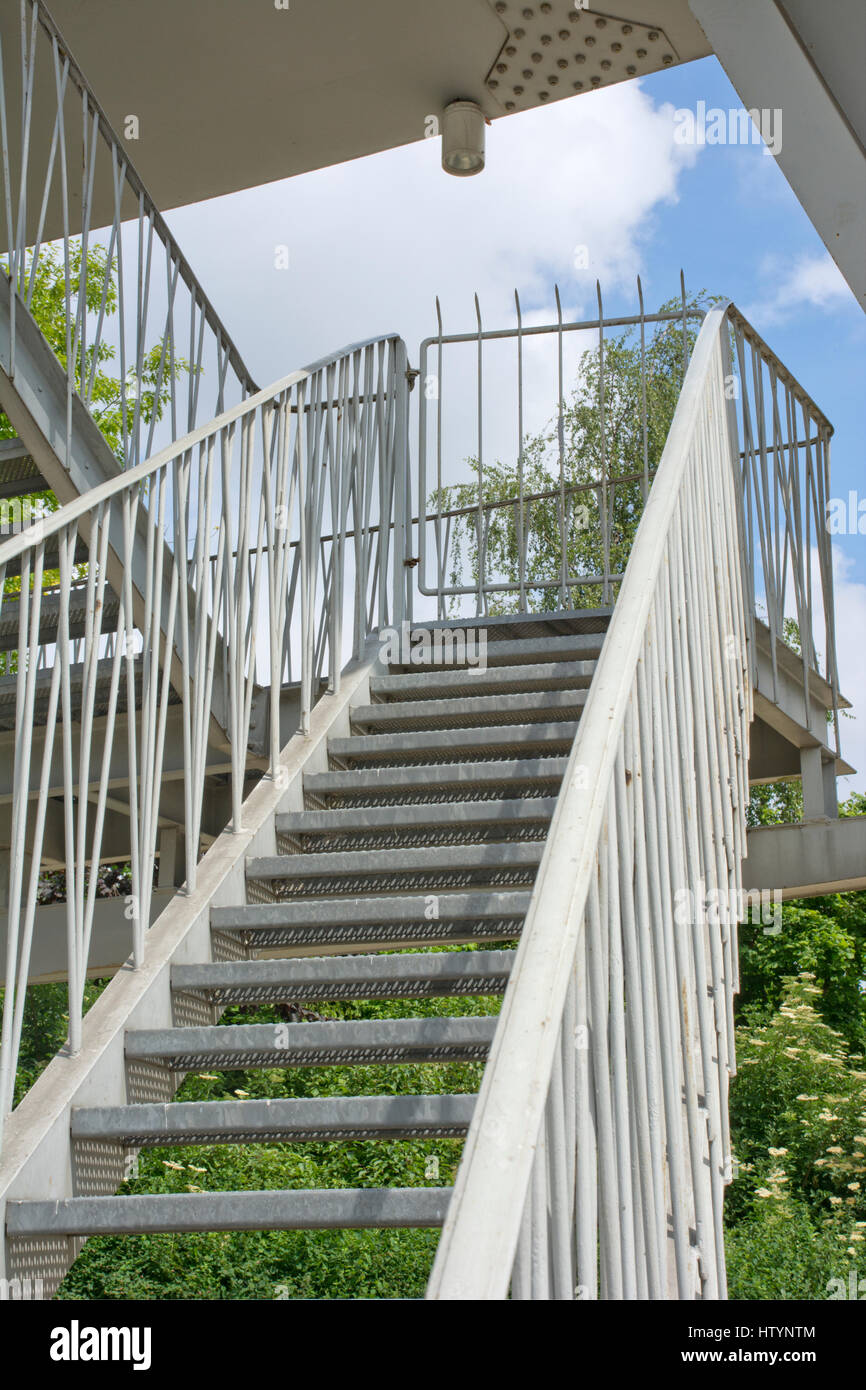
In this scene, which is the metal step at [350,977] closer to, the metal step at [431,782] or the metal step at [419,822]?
the metal step at [419,822]

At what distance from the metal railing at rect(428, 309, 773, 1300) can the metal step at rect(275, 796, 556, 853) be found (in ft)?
2.24

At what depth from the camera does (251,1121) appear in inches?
118

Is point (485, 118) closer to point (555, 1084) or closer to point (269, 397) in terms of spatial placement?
point (269, 397)

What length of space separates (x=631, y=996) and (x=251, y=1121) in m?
1.34

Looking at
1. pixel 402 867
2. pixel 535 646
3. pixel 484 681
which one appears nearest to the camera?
pixel 402 867

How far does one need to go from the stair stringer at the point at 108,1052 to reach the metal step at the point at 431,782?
0.40 ft


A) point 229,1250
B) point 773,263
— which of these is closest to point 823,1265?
point 229,1250

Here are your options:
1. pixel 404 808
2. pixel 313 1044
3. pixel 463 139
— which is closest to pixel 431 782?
pixel 404 808

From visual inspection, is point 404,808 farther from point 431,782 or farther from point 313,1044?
point 313,1044

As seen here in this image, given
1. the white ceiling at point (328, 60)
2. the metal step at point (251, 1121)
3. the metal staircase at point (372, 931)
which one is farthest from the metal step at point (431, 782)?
the white ceiling at point (328, 60)

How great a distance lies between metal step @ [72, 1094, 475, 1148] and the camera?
2.91 meters

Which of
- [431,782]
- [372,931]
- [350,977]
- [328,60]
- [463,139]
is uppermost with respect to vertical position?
[328,60]
